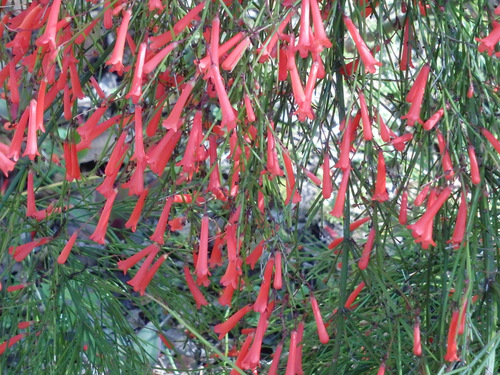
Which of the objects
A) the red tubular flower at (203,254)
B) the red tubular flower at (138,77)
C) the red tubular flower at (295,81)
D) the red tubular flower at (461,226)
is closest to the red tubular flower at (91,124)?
the red tubular flower at (138,77)

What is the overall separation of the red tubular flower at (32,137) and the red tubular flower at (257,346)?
22.1 inches

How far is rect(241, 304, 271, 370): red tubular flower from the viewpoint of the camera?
4.75ft

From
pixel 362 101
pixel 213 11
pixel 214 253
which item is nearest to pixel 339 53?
pixel 362 101

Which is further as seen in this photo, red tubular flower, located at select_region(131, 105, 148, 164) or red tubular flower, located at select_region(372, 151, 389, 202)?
red tubular flower, located at select_region(372, 151, 389, 202)

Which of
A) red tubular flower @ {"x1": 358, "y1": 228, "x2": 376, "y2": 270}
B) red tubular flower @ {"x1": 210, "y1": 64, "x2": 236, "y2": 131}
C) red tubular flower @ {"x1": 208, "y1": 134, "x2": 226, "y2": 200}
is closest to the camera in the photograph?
red tubular flower @ {"x1": 210, "y1": 64, "x2": 236, "y2": 131}

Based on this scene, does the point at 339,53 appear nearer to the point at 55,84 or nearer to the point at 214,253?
the point at 214,253

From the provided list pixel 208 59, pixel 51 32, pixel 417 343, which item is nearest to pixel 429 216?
pixel 417 343

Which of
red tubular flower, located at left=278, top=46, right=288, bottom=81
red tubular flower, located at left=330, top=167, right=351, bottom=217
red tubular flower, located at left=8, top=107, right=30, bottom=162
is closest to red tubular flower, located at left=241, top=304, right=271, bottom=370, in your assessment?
red tubular flower, located at left=330, top=167, right=351, bottom=217

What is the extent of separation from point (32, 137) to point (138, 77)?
31cm

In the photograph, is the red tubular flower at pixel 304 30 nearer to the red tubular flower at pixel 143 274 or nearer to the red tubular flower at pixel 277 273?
the red tubular flower at pixel 277 273

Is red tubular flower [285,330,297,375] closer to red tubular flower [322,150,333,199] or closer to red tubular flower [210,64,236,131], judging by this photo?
red tubular flower [322,150,333,199]

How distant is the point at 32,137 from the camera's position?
4.60 feet

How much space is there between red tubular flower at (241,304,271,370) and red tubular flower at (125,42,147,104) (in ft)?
1.71

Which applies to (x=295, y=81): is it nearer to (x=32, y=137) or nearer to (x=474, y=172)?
(x=474, y=172)
